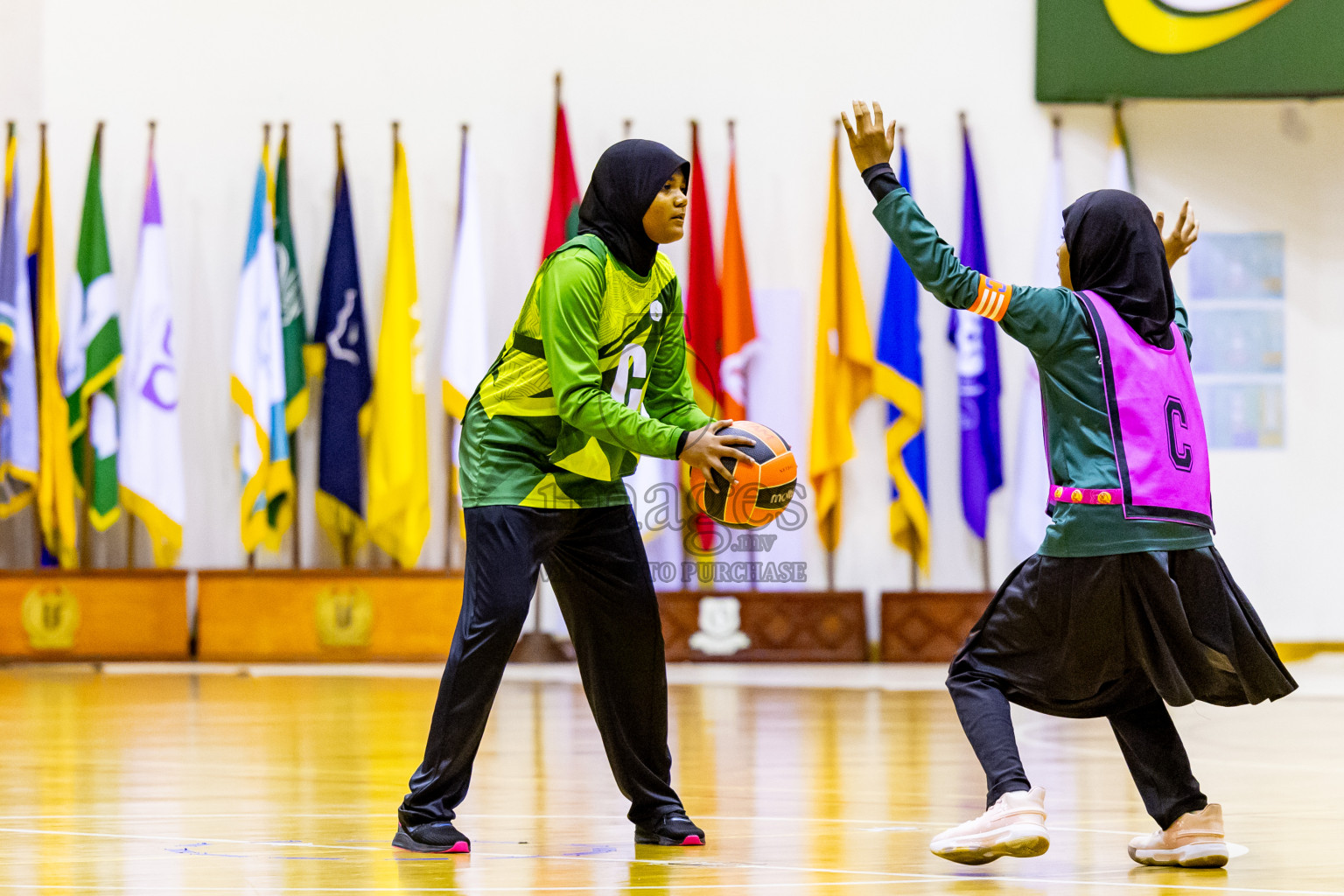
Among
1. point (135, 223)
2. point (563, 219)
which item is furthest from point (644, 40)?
point (135, 223)

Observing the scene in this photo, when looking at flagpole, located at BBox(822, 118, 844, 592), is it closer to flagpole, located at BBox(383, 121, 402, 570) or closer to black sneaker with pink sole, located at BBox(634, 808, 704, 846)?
flagpole, located at BBox(383, 121, 402, 570)

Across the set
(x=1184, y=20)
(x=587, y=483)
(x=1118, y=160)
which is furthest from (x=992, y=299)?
(x=1184, y=20)

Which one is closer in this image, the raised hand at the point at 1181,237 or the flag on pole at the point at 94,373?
the raised hand at the point at 1181,237

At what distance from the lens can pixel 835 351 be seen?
7.37 m

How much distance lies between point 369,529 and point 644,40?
2.96 metres

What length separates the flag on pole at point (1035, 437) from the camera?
7.28 metres

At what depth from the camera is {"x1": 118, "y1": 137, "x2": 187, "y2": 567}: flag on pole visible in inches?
282

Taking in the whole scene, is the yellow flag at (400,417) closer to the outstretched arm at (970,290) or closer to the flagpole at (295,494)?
the flagpole at (295,494)

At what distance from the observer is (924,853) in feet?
9.34

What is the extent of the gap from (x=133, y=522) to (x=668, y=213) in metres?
5.40

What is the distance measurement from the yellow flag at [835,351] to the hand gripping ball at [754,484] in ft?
15.3

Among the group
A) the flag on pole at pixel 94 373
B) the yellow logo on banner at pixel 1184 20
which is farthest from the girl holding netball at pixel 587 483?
the yellow logo on banner at pixel 1184 20

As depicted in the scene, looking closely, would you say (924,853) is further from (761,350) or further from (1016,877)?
(761,350)

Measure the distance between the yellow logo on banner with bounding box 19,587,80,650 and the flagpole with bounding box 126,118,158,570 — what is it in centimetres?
34
